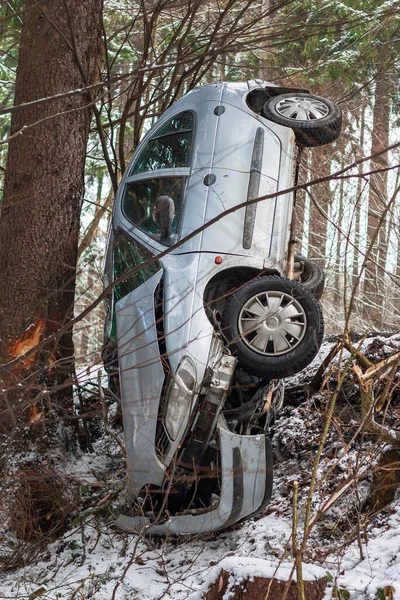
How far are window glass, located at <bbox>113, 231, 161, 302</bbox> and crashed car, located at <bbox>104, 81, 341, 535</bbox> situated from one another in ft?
0.05

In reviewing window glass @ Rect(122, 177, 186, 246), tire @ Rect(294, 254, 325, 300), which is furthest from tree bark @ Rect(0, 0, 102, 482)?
tire @ Rect(294, 254, 325, 300)

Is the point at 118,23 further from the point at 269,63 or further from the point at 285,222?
the point at 285,222

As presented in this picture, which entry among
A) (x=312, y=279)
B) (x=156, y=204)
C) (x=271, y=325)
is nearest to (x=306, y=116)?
(x=156, y=204)

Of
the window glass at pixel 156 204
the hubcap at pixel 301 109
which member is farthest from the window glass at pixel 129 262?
the hubcap at pixel 301 109

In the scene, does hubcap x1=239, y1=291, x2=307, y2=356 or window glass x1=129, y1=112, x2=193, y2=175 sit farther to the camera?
window glass x1=129, y1=112, x2=193, y2=175

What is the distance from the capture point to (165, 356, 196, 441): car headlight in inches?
223

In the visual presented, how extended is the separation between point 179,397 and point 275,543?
1256 mm

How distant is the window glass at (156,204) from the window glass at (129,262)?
0.16 m

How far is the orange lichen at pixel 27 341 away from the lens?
6.71m

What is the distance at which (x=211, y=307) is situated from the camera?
616cm

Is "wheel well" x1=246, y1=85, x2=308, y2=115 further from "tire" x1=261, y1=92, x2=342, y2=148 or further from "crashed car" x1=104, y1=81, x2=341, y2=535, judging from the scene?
"tire" x1=261, y1=92, x2=342, y2=148

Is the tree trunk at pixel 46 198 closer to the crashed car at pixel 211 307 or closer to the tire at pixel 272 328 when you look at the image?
the crashed car at pixel 211 307

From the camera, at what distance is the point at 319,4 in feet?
39.6

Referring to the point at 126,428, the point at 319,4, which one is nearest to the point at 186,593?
the point at 126,428
